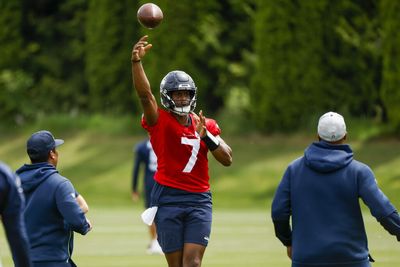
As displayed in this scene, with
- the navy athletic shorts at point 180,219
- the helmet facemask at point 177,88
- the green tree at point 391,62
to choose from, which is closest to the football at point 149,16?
the helmet facemask at point 177,88

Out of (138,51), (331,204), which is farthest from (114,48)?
(331,204)

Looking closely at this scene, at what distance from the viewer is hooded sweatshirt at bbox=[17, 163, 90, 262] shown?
8.48 metres

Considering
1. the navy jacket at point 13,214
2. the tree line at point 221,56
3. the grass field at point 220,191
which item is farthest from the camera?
the tree line at point 221,56

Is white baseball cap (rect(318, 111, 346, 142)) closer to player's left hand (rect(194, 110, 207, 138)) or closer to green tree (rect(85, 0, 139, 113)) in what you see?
player's left hand (rect(194, 110, 207, 138))

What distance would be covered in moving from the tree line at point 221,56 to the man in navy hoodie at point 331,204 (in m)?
21.2

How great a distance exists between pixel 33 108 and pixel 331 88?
13.7 metres

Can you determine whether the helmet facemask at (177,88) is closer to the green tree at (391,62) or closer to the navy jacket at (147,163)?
the navy jacket at (147,163)

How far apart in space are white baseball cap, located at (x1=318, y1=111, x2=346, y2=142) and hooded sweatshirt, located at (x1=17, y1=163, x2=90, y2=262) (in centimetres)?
182

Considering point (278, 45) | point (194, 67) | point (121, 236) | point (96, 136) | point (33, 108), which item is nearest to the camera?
point (121, 236)

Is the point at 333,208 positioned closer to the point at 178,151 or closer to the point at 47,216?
the point at 47,216

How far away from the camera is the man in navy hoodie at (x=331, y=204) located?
827cm

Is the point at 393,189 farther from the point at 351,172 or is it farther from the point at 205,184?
the point at 351,172

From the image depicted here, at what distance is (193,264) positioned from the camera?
9.98 m

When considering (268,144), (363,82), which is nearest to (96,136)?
(268,144)
